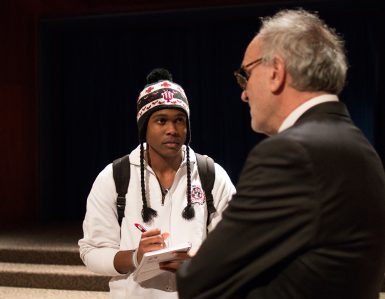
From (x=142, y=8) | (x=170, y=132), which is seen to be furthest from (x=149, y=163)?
(x=142, y=8)

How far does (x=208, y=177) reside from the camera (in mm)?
1668

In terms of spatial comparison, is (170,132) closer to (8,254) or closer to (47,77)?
(8,254)

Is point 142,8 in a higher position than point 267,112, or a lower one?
higher

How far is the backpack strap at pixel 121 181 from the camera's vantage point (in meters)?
1.60

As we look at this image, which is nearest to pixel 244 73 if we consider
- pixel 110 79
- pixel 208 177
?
pixel 208 177

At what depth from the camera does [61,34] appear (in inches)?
253

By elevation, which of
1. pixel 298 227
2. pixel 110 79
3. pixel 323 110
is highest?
pixel 323 110

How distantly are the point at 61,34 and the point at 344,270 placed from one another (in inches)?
242

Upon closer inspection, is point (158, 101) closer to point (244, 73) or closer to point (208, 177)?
point (208, 177)

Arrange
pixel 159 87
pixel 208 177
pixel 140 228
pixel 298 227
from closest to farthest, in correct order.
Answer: pixel 298 227
pixel 140 228
pixel 208 177
pixel 159 87

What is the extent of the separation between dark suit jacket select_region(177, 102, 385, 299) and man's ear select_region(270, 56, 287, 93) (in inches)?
4.2

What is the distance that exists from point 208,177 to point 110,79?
5022 millimetres

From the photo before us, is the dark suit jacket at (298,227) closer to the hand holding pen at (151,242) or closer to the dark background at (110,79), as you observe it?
the hand holding pen at (151,242)

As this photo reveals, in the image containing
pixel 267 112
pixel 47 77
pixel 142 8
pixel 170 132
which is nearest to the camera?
pixel 267 112
